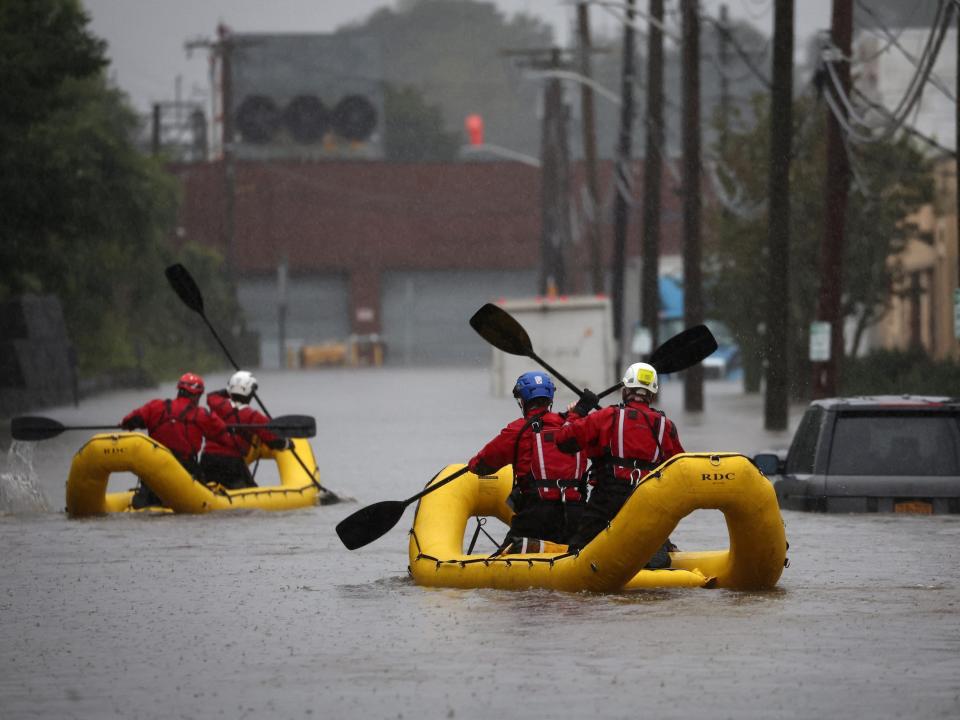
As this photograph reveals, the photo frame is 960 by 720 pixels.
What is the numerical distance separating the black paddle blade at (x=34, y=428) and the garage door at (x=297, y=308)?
7600 cm

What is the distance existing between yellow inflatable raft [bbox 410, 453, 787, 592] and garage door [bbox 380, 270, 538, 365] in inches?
3255

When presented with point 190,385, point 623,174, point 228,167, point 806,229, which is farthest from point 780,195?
point 228,167

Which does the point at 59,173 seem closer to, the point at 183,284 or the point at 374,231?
the point at 183,284

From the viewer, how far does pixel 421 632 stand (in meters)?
12.3

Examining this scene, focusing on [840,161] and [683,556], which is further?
[840,161]

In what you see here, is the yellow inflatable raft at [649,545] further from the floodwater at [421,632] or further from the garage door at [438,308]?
the garage door at [438,308]

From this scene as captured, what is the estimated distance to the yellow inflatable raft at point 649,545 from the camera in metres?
13.3

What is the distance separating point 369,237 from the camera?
9731cm

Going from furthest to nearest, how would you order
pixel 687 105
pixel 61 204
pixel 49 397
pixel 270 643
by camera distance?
1. pixel 49 397
2. pixel 687 105
3. pixel 61 204
4. pixel 270 643

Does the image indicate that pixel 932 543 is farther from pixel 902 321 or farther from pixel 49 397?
pixel 902 321

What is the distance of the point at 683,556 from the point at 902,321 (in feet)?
184

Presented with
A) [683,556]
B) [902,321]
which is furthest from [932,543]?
[902,321]

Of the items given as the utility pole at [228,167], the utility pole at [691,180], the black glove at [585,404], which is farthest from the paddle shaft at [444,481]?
the utility pole at [228,167]

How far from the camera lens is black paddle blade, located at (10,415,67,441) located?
70.8 feet
